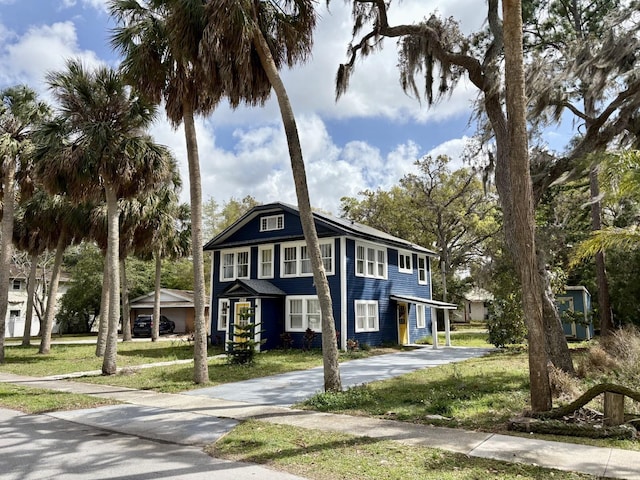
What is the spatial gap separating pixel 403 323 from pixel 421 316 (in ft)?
7.81

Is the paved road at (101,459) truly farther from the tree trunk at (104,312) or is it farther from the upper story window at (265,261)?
the upper story window at (265,261)

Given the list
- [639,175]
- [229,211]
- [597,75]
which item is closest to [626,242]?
[639,175]

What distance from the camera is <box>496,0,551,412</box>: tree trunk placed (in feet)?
24.6

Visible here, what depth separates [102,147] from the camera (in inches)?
578

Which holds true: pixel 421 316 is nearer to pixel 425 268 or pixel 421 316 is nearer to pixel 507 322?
pixel 425 268

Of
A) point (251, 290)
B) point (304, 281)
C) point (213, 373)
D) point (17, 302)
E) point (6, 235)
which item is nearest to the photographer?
point (213, 373)

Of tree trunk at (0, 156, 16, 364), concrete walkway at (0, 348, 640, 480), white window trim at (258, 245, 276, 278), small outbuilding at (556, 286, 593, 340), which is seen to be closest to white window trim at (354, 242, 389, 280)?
white window trim at (258, 245, 276, 278)

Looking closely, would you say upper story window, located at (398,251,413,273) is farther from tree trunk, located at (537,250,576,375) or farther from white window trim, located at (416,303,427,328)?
tree trunk, located at (537,250,576,375)

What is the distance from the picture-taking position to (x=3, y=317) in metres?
18.1

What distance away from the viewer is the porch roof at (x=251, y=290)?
2083 centimetres

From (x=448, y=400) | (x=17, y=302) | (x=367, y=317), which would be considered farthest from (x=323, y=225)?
(x=17, y=302)

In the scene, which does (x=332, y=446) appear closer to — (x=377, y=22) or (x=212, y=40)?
(x=212, y=40)

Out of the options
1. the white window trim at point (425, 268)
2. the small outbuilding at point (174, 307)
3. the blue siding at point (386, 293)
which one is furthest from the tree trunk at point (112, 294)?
the small outbuilding at point (174, 307)

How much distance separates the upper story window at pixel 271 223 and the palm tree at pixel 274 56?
11629 mm
